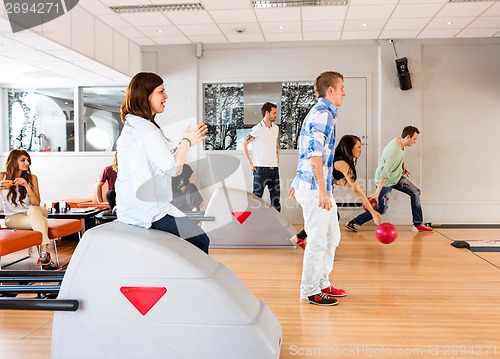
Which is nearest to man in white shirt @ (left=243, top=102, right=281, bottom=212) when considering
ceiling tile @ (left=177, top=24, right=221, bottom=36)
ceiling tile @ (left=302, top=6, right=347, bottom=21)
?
ceiling tile @ (left=302, top=6, right=347, bottom=21)

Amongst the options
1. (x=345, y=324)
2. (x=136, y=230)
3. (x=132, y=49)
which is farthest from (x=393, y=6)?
(x=136, y=230)

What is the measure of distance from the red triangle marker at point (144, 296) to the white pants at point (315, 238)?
1350 millimetres

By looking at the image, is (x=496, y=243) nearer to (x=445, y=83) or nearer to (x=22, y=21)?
(x=445, y=83)

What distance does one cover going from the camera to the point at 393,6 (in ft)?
19.9

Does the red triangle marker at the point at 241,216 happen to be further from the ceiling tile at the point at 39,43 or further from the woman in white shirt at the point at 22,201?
the ceiling tile at the point at 39,43

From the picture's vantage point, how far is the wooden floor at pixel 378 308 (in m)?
2.65

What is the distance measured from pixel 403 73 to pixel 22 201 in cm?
542

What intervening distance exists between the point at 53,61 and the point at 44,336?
448cm

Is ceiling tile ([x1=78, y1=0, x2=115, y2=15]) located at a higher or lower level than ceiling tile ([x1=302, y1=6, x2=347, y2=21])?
lower

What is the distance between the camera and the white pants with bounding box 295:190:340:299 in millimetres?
3348

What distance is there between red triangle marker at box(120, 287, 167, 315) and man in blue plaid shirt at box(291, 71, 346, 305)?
1.33m

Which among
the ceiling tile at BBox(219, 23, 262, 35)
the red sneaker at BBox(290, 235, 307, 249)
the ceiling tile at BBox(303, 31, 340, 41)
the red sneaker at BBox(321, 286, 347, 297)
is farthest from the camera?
the ceiling tile at BBox(303, 31, 340, 41)

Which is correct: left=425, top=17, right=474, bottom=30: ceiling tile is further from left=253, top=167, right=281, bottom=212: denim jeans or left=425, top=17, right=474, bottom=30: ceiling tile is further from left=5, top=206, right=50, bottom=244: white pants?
left=5, top=206, right=50, bottom=244: white pants

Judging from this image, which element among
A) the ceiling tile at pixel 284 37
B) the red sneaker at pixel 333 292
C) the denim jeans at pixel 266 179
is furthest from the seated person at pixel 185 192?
the red sneaker at pixel 333 292
